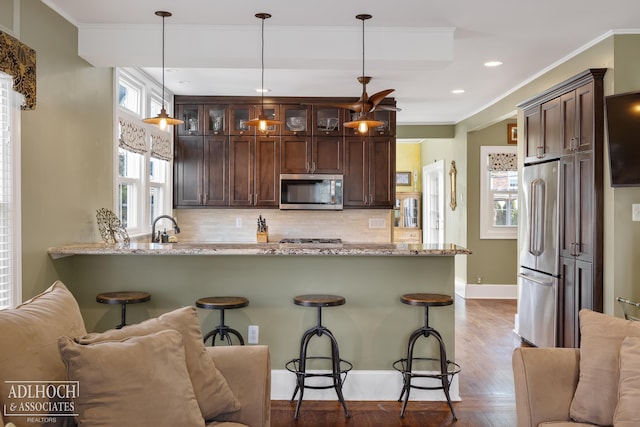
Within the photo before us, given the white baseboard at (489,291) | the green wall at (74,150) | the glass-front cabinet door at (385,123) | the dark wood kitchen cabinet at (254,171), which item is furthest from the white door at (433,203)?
the green wall at (74,150)

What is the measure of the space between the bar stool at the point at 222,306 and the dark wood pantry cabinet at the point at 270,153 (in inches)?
116

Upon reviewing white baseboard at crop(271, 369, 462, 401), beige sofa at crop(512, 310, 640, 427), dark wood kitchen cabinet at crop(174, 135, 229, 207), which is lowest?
white baseboard at crop(271, 369, 462, 401)

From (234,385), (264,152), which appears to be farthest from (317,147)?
(234,385)

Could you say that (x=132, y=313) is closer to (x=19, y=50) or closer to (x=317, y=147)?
(x=19, y=50)

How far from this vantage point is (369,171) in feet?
21.3

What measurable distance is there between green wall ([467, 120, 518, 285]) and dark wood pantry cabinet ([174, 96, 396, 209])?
6.53 ft

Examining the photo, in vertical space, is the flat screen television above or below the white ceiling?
below

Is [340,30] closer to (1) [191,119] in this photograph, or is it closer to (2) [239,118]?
(2) [239,118]

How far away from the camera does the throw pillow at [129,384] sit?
1.71 m

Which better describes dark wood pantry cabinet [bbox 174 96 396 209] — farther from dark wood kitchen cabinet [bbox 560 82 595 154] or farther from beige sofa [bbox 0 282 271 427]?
beige sofa [bbox 0 282 271 427]

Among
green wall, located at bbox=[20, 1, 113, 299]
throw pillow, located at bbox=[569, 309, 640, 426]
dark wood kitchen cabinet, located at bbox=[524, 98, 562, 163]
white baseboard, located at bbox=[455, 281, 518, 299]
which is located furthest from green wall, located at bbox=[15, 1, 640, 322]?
white baseboard, located at bbox=[455, 281, 518, 299]

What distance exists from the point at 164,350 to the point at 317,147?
4.79 m

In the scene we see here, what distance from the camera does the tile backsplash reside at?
671 centimetres

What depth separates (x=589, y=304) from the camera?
13.5ft
